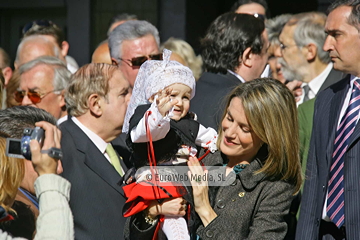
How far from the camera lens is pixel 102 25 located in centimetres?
998

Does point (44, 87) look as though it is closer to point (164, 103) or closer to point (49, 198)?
point (164, 103)

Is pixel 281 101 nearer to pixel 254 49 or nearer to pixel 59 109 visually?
pixel 254 49

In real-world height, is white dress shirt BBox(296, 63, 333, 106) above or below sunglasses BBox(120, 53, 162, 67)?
below

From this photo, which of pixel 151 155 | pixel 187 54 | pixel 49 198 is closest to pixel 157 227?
pixel 151 155

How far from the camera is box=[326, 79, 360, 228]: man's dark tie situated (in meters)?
4.12

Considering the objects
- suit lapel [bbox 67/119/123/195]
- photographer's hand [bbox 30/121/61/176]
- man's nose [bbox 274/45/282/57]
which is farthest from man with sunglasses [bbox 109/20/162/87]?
photographer's hand [bbox 30/121/61/176]

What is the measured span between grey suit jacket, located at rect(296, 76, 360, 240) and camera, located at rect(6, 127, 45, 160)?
2191 mm

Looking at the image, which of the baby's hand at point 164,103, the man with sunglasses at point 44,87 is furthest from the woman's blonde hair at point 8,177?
the man with sunglasses at point 44,87

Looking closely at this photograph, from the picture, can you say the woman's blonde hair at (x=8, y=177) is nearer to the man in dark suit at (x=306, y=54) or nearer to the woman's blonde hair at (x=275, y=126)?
the woman's blonde hair at (x=275, y=126)

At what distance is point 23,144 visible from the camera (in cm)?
284

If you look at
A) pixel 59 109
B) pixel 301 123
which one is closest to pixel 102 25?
pixel 59 109

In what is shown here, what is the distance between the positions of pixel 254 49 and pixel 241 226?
69.0 inches

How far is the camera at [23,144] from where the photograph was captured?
2.82m

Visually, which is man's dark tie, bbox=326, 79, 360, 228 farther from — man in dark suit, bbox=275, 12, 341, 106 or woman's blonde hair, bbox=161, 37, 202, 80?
woman's blonde hair, bbox=161, 37, 202, 80
